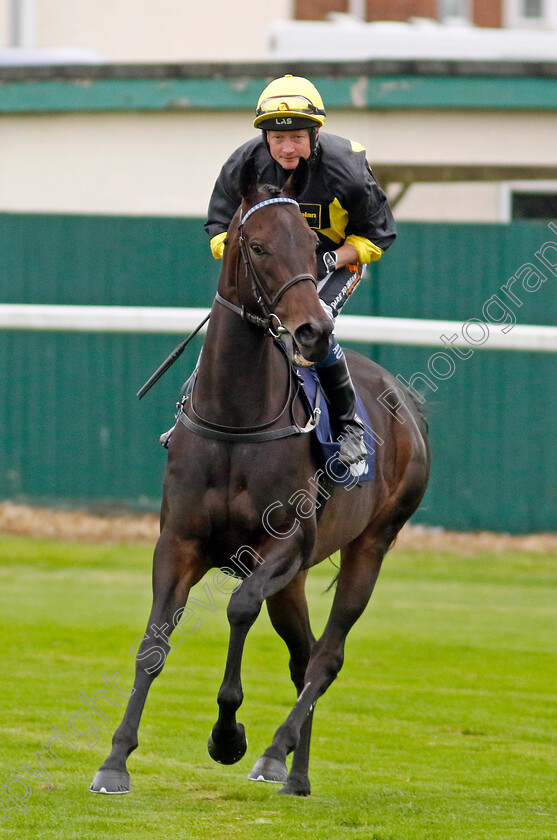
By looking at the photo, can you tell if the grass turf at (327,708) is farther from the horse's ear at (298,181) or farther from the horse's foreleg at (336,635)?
the horse's ear at (298,181)

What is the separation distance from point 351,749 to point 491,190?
1087 centimetres

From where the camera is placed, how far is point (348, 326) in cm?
1246

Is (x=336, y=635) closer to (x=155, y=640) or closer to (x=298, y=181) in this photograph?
(x=155, y=640)

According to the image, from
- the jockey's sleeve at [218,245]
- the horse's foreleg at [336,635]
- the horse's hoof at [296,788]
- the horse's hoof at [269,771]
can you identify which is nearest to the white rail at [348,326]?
the horse's foreleg at [336,635]

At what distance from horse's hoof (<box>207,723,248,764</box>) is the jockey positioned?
1.24m

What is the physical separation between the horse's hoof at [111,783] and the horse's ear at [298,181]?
88.1 inches

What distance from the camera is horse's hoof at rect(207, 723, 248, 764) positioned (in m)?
5.26

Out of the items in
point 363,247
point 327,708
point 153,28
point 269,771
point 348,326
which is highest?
point 363,247

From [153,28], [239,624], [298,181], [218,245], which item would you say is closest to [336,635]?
[239,624]

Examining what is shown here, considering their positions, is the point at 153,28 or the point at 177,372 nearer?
the point at 177,372

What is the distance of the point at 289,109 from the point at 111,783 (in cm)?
261

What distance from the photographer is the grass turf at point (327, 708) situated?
17.1ft

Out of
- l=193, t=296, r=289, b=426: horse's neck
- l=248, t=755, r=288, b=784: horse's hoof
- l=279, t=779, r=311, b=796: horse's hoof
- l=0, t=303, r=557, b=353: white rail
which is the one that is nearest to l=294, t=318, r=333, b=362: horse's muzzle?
l=193, t=296, r=289, b=426: horse's neck

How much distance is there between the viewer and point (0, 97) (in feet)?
46.9
